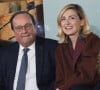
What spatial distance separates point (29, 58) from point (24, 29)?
252 mm

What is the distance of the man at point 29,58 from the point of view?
243cm

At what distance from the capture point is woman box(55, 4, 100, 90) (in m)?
2.24

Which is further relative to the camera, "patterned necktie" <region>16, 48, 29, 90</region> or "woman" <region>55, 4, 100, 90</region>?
"patterned necktie" <region>16, 48, 29, 90</region>

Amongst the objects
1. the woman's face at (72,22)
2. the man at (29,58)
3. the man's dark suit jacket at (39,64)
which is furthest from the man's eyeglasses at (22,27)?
the woman's face at (72,22)

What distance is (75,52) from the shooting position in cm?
235

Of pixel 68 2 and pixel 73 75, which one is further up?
pixel 68 2

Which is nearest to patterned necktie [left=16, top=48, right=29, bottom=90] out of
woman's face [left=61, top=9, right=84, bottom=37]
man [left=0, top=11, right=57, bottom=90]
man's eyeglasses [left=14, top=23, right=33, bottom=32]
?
man [left=0, top=11, right=57, bottom=90]

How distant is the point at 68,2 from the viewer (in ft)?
8.83

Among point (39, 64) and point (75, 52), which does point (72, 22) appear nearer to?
point (75, 52)

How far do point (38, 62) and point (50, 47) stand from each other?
16 centimetres

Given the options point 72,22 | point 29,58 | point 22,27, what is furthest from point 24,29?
point 72,22

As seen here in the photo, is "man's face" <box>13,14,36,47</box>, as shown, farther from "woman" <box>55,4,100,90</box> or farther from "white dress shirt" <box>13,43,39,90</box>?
"woman" <box>55,4,100,90</box>

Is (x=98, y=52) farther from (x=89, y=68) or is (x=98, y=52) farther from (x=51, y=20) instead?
(x=51, y=20)

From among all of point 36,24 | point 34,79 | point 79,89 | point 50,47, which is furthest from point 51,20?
point 79,89
